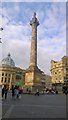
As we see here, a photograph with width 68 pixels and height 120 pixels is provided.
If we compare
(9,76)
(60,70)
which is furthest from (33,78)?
(9,76)

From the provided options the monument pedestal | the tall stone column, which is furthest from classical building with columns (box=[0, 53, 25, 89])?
the monument pedestal

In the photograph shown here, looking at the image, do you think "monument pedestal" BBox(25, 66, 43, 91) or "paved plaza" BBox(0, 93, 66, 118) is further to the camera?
→ "monument pedestal" BBox(25, 66, 43, 91)

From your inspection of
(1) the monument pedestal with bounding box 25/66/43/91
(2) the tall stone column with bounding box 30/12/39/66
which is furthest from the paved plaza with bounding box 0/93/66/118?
(2) the tall stone column with bounding box 30/12/39/66

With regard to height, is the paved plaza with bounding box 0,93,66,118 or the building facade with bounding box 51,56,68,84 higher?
the building facade with bounding box 51,56,68,84

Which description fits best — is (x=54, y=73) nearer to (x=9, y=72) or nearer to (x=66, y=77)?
(x=66, y=77)

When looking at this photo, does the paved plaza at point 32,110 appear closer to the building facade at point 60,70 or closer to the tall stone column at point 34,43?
the tall stone column at point 34,43

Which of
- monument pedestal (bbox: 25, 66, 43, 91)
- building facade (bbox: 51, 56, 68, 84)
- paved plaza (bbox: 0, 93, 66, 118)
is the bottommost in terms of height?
paved plaza (bbox: 0, 93, 66, 118)

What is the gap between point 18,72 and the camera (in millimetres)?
141125

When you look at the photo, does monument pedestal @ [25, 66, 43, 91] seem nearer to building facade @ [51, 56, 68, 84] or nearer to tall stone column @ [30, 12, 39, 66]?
tall stone column @ [30, 12, 39, 66]

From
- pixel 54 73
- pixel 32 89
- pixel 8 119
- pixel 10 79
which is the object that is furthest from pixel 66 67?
pixel 8 119

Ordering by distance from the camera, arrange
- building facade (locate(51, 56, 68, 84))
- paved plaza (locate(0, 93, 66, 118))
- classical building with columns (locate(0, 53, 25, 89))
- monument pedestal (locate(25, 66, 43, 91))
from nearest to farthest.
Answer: paved plaza (locate(0, 93, 66, 118)), monument pedestal (locate(25, 66, 43, 91)), building facade (locate(51, 56, 68, 84)), classical building with columns (locate(0, 53, 25, 89))

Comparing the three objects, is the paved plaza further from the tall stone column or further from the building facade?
the building facade

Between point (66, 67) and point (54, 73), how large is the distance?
7331mm

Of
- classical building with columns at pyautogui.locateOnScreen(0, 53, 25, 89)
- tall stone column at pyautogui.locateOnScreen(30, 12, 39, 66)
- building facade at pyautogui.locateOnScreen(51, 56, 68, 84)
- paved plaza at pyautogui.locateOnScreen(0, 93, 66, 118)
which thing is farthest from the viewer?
classical building with columns at pyautogui.locateOnScreen(0, 53, 25, 89)
